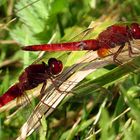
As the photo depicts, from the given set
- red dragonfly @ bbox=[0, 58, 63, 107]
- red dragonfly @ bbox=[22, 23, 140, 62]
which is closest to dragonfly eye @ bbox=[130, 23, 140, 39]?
red dragonfly @ bbox=[22, 23, 140, 62]

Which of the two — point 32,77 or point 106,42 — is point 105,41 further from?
point 32,77

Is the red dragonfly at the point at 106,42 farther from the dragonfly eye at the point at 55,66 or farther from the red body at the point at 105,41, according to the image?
the dragonfly eye at the point at 55,66

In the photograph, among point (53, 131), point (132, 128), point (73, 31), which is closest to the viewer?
point (132, 128)

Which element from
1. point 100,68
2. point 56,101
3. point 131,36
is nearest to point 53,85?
point 56,101

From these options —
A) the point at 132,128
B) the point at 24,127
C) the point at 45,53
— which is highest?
the point at 45,53

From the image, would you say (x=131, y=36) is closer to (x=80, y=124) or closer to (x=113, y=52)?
(x=113, y=52)

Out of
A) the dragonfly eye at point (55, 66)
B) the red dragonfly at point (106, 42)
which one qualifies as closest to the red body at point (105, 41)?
the red dragonfly at point (106, 42)

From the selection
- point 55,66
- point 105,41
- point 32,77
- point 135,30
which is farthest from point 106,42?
point 32,77
